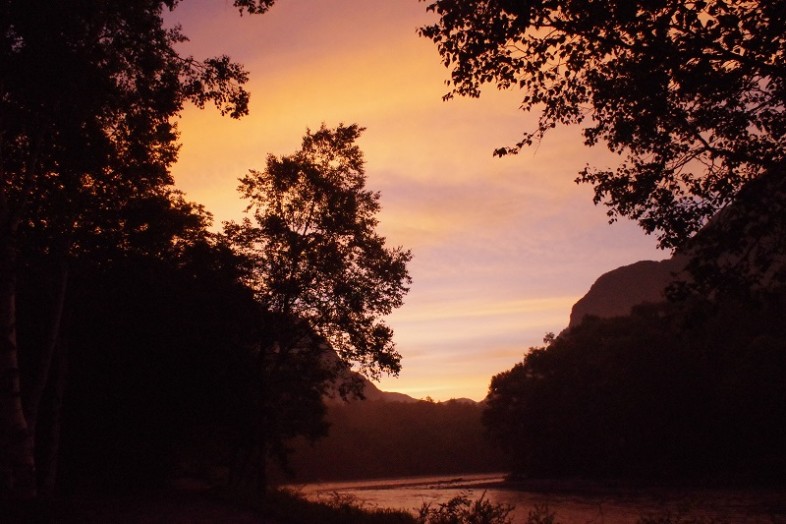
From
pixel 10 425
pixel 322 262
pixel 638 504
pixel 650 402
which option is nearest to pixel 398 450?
pixel 650 402

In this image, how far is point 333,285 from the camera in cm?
2425

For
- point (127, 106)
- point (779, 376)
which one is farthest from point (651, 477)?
point (127, 106)

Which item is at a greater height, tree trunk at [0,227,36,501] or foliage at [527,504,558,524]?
tree trunk at [0,227,36,501]

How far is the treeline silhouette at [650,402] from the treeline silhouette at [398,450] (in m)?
40.6

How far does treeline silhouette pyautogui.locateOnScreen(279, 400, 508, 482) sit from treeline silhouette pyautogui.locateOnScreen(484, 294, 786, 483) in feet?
133

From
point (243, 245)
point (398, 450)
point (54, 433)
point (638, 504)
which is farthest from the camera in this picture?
point (398, 450)

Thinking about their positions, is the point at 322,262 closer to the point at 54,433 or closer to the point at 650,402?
the point at 54,433

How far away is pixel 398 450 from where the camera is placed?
123 meters

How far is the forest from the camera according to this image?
10.9m

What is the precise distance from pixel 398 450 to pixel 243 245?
10614 cm

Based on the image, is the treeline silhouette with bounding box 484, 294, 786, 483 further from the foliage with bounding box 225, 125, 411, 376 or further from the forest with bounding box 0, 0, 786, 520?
the foliage with bounding box 225, 125, 411, 376

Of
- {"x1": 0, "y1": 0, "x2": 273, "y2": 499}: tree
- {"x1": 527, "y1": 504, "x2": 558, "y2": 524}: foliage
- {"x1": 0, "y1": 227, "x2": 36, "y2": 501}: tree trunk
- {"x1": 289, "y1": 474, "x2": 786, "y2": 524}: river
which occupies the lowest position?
{"x1": 289, "y1": 474, "x2": 786, "y2": 524}: river

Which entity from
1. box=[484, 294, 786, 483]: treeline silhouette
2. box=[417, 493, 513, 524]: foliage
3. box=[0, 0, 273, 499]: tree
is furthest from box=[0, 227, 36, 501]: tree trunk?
box=[484, 294, 786, 483]: treeline silhouette

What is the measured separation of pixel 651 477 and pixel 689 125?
57.0m
